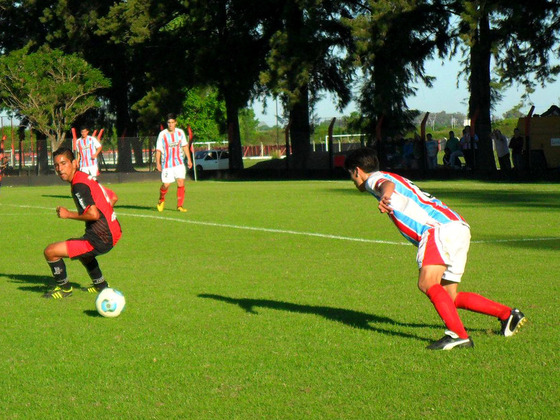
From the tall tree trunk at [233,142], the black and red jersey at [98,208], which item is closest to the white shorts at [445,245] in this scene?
the black and red jersey at [98,208]

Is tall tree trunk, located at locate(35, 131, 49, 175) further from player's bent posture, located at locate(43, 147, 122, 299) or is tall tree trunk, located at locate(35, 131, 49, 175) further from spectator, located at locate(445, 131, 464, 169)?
player's bent posture, located at locate(43, 147, 122, 299)

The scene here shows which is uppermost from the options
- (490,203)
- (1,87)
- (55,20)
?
(55,20)

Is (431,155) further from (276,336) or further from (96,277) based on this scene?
(276,336)

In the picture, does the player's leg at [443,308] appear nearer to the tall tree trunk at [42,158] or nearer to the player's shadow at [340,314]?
the player's shadow at [340,314]

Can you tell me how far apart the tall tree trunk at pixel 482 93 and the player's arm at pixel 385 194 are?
27951 millimetres

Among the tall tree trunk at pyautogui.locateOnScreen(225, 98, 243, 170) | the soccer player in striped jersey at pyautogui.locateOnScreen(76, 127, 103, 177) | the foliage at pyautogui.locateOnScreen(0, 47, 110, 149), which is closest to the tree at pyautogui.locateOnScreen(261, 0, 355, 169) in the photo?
the tall tree trunk at pyautogui.locateOnScreen(225, 98, 243, 170)

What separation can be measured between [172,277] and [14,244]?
485 centimetres

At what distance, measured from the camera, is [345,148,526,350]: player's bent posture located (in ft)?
20.6

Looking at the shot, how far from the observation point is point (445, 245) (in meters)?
6.31

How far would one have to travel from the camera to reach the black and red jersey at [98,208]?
8570 millimetres

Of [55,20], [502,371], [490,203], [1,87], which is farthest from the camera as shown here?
[55,20]

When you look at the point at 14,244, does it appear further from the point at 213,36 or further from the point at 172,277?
the point at 213,36

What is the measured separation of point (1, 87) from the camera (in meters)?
47.0

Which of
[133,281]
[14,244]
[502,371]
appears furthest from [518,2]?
[502,371]
